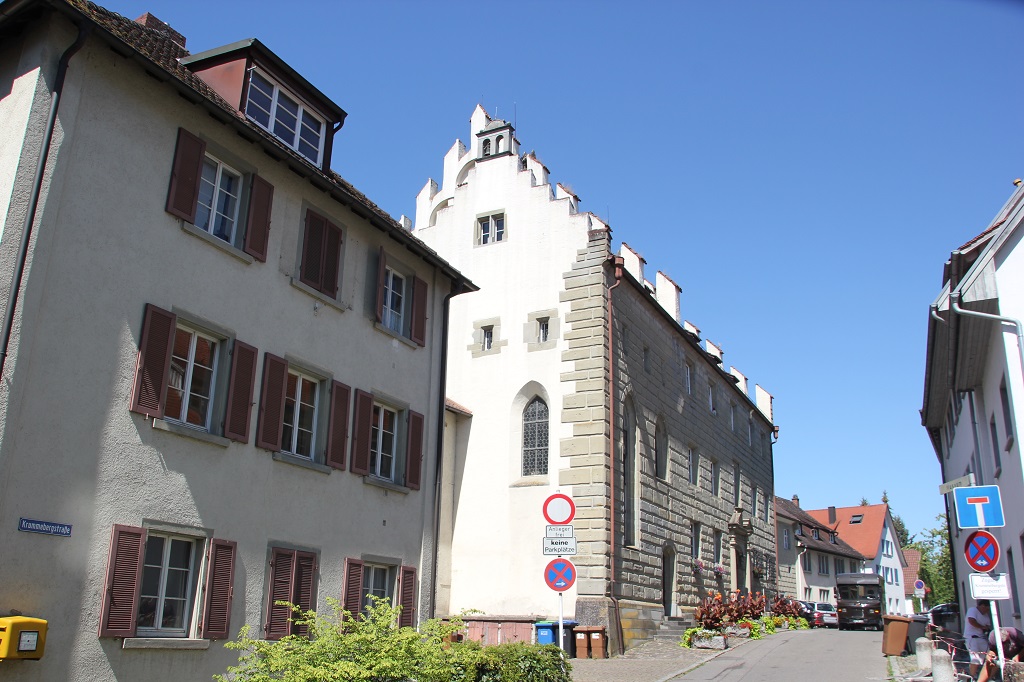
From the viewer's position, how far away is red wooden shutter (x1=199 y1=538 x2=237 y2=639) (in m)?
11.4

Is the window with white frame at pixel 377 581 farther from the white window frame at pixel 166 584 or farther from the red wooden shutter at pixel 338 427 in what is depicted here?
the white window frame at pixel 166 584

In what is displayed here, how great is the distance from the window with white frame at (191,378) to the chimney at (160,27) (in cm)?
743

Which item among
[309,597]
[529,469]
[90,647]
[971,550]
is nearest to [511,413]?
[529,469]

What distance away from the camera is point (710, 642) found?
23125 millimetres

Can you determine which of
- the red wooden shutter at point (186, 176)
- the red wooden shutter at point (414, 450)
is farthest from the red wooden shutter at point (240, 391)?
the red wooden shutter at point (414, 450)

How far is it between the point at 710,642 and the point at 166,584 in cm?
1602

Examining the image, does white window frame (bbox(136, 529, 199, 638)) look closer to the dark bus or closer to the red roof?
the dark bus

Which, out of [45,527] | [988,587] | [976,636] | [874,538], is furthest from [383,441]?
[874,538]

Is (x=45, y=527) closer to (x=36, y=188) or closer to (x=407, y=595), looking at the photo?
(x=36, y=188)

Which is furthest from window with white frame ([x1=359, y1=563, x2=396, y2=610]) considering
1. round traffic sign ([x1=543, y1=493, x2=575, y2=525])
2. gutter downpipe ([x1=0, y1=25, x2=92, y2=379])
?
gutter downpipe ([x1=0, y1=25, x2=92, y2=379])

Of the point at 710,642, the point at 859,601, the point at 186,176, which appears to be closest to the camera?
the point at 186,176

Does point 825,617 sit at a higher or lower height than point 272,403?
lower

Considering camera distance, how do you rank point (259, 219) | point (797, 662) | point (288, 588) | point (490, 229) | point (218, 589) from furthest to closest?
point (490, 229) < point (797, 662) < point (259, 219) < point (288, 588) < point (218, 589)

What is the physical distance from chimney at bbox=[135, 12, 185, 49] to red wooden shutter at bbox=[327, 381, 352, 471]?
25.6 ft
